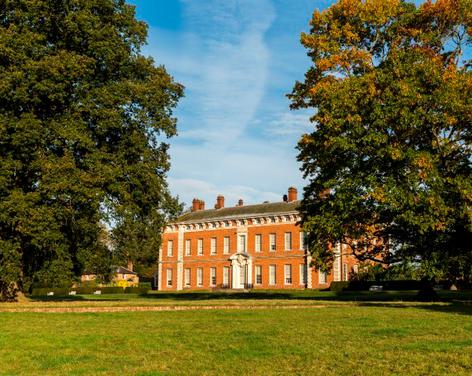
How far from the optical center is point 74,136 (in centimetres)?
2291

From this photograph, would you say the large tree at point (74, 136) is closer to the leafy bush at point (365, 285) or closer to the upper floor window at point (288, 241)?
the leafy bush at point (365, 285)

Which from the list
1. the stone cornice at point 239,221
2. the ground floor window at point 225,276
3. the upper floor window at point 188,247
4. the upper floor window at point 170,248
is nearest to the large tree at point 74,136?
the stone cornice at point 239,221

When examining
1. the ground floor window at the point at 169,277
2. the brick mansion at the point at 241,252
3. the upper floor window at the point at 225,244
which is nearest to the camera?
the brick mansion at the point at 241,252

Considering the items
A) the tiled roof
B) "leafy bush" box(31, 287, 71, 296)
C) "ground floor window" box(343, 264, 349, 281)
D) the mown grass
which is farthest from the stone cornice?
the mown grass

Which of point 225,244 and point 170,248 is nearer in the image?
point 225,244

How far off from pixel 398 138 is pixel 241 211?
4283 centimetres

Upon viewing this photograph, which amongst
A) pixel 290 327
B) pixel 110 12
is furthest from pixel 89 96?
pixel 290 327

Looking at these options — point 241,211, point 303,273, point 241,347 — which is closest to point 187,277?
point 241,211

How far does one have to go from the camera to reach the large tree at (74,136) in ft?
73.2

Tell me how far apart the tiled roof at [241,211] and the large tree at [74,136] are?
34682mm

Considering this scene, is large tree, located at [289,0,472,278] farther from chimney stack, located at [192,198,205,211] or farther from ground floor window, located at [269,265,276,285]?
chimney stack, located at [192,198,205,211]

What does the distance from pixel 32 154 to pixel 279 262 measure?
4178 centimetres

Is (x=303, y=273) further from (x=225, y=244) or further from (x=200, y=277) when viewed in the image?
(x=200, y=277)

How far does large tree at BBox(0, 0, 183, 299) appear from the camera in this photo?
22.3 m
